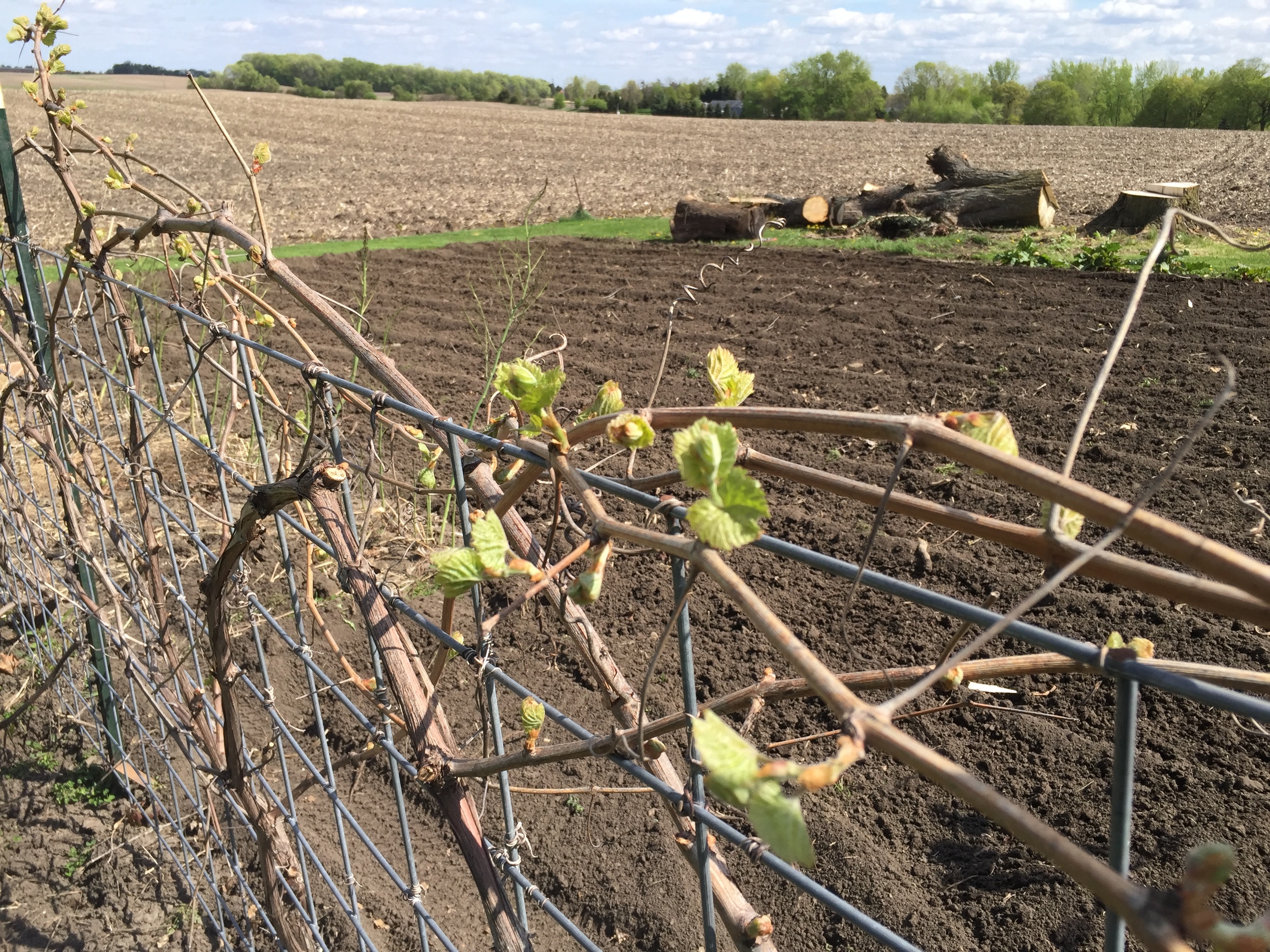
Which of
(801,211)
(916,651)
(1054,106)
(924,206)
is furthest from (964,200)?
(1054,106)

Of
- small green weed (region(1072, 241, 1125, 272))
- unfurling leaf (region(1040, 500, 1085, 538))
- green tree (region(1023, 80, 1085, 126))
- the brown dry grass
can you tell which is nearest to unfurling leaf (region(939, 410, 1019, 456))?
unfurling leaf (region(1040, 500, 1085, 538))

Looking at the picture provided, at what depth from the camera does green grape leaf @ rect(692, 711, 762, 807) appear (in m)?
0.50

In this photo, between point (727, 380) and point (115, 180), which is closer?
point (727, 380)

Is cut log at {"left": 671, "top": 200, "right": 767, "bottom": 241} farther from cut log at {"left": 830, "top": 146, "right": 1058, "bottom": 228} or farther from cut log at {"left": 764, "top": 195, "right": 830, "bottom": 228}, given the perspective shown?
cut log at {"left": 830, "top": 146, "right": 1058, "bottom": 228}

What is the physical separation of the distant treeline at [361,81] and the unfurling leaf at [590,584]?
52516 millimetres

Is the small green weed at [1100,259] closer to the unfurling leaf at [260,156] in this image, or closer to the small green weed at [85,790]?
the unfurling leaf at [260,156]

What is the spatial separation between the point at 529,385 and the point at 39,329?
212 cm

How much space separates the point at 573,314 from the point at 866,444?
3.23 metres

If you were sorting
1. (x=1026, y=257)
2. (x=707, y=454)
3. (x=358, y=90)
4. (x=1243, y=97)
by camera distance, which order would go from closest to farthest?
(x=707, y=454) → (x=1026, y=257) → (x=1243, y=97) → (x=358, y=90)

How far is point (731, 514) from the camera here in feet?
2.14

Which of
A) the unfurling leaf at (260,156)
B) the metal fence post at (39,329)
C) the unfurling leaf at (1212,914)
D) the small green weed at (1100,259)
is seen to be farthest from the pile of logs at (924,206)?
the unfurling leaf at (1212,914)

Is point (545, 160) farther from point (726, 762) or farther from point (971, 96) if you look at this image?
point (971, 96)

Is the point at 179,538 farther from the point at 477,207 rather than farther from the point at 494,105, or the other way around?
the point at 494,105

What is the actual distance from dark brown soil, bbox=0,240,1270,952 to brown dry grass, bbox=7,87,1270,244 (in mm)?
6579
